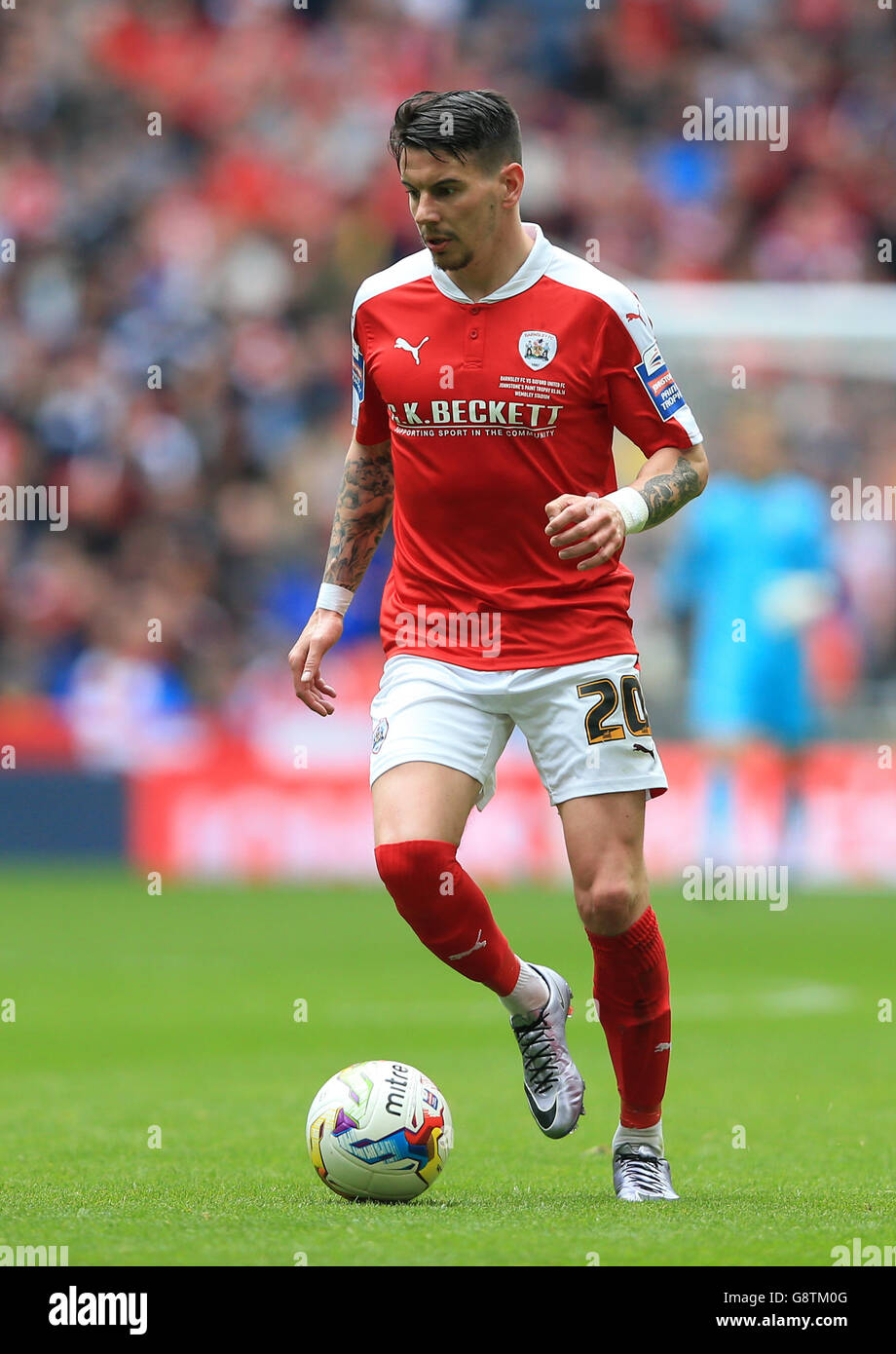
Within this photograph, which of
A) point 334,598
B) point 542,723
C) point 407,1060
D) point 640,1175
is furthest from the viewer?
point 407,1060

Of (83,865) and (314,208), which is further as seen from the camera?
(314,208)

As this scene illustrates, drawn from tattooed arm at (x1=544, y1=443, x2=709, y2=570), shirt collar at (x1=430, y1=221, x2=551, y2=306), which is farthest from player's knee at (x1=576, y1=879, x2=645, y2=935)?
shirt collar at (x1=430, y1=221, x2=551, y2=306)

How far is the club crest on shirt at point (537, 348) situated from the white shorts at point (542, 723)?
2.42ft

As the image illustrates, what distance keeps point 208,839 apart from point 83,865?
99 cm

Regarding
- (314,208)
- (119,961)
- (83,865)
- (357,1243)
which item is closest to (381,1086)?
(357,1243)

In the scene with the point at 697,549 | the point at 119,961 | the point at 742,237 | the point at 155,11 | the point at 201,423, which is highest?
the point at 155,11

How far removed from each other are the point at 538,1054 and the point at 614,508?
4.75 ft

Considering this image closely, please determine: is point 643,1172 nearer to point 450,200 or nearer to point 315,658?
point 315,658

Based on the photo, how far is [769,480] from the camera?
1348 centimetres

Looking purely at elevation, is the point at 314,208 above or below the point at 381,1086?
above

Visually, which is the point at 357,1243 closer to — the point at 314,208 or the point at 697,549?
the point at 697,549

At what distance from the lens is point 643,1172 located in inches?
205

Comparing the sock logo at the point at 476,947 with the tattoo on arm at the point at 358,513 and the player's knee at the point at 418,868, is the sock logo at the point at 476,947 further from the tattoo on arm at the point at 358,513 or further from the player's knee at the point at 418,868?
the tattoo on arm at the point at 358,513

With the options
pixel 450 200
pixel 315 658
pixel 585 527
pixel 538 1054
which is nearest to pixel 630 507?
pixel 585 527
